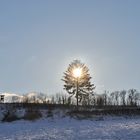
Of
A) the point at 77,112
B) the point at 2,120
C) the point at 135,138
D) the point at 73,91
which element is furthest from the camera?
the point at 73,91

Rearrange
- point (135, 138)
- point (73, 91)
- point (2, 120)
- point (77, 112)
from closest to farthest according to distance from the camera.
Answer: point (135, 138) → point (2, 120) → point (77, 112) → point (73, 91)

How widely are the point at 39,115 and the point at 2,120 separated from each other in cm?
581

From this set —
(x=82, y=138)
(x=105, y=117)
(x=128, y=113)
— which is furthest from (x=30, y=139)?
(x=128, y=113)

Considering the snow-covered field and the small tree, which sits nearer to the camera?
the snow-covered field

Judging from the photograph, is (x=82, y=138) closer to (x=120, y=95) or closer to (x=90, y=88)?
(x=90, y=88)

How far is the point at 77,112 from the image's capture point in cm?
6019

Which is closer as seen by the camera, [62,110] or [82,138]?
[82,138]

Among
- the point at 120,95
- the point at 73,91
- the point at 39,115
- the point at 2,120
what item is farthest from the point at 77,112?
the point at 120,95

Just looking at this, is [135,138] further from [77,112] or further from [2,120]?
[77,112]

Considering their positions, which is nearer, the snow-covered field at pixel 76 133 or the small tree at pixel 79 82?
the snow-covered field at pixel 76 133

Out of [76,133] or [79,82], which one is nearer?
[76,133]

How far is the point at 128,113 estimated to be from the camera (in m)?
63.1

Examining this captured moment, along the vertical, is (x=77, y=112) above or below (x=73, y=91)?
below

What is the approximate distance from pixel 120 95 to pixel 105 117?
94.6 m
